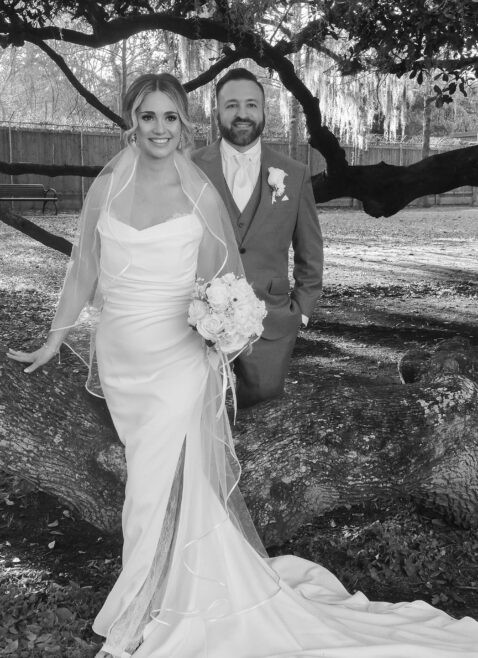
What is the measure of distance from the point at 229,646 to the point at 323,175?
536 cm

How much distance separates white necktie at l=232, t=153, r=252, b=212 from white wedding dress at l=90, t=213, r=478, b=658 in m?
0.50

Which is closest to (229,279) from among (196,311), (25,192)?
(196,311)

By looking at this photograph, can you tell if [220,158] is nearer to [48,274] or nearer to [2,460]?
[2,460]

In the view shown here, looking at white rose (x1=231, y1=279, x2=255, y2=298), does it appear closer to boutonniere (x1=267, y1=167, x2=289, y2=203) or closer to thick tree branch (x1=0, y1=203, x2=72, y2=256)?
boutonniere (x1=267, y1=167, x2=289, y2=203)

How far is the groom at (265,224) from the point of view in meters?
3.33

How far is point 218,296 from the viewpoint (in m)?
2.79

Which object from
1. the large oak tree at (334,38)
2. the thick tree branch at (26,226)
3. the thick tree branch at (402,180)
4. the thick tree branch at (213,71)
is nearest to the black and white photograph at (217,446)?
the large oak tree at (334,38)

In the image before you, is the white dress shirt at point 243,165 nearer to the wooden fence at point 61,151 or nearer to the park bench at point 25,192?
the park bench at point 25,192

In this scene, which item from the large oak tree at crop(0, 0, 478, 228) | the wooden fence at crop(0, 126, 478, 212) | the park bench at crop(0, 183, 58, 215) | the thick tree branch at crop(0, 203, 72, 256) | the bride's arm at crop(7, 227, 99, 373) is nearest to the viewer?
the bride's arm at crop(7, 227, 99, 373)

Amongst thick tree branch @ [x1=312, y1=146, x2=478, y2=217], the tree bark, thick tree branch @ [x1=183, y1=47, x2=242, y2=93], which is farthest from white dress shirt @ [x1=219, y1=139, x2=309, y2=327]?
thick tree branch @ [x1=183, y1=47, x2=242, y2=93]

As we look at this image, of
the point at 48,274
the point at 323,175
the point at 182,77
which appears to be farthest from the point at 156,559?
the point at 182,77

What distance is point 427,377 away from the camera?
403 centimetres

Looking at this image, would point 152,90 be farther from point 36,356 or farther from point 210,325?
point 36,356

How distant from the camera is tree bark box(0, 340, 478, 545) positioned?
11.1ft
